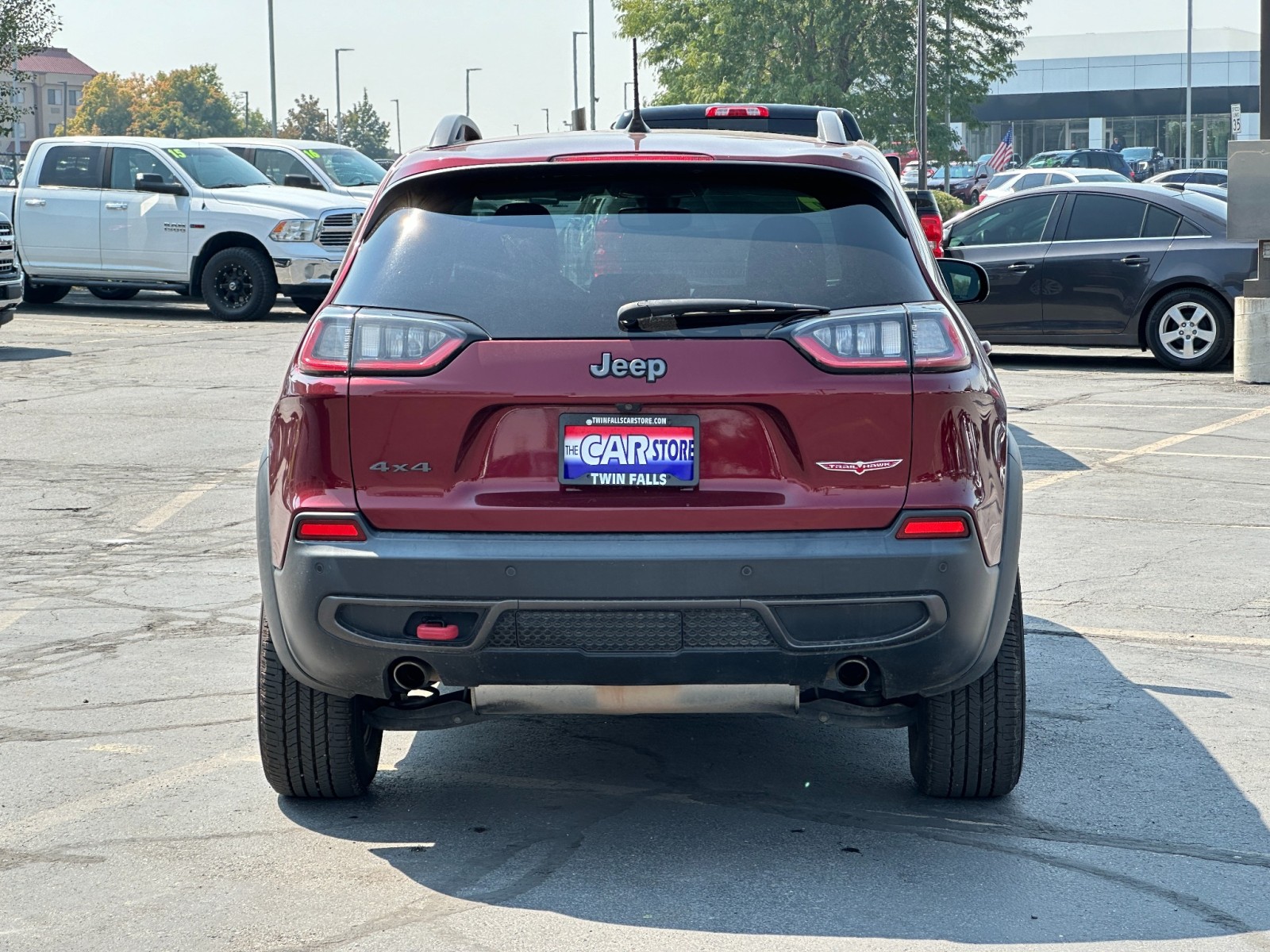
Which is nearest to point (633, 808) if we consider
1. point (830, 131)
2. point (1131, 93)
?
point (830, 131)

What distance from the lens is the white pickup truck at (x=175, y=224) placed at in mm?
19656

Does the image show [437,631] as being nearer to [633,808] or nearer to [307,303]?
[633,808]

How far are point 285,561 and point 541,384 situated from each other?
73cm

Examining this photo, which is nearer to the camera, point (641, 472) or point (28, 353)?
point (641, 472)

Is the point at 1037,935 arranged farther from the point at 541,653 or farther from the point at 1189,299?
the point at 1189,299

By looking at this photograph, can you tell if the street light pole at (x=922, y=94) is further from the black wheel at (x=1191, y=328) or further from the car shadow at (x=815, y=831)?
the car shadow at (x=815, y=831)

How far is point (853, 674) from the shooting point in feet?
12.9

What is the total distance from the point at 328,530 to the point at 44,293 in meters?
20.3

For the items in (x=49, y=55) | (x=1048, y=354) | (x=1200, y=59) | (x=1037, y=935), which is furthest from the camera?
(x=49, y=55)

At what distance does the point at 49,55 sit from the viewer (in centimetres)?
17675

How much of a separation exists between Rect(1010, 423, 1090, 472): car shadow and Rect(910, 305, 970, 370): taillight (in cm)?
592

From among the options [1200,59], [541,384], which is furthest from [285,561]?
[1200,59]

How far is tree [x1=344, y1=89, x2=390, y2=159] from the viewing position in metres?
125

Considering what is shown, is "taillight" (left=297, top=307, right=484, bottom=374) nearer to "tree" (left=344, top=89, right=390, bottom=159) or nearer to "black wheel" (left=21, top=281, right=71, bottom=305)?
"black wheel" (left=21, top=281, right=71, bottom=305)
